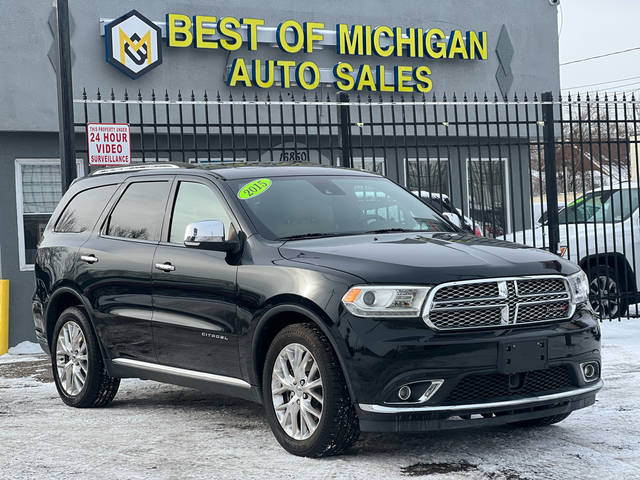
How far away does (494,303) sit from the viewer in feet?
18.4

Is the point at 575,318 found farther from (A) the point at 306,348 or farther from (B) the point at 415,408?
(A) the point at 306,348

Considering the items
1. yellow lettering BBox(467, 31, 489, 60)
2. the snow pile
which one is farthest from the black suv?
yellow lettering BBox(467, 31, 489, 60)

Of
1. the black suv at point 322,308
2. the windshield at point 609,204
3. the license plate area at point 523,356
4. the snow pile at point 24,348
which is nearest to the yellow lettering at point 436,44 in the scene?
the windshield at point 609,204

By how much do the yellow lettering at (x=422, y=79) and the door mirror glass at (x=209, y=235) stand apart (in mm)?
13287

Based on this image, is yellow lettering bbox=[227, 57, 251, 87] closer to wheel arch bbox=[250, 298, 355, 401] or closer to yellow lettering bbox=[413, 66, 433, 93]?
yellow lettering bbox=[413, 66, 433, 93]

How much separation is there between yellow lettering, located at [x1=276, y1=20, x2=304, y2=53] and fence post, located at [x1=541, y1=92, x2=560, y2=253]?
6.35 meters

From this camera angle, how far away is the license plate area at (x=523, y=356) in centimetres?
553

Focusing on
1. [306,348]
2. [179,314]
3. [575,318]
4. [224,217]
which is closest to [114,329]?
[179,314]

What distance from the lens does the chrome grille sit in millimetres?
5512

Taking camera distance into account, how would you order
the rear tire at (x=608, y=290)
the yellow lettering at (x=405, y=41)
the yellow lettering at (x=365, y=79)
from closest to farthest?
the rear tire at (x=608, y=290) < the yellow lettering at (x=365, y=79) < the yellow lettering at (x=405, y=41)

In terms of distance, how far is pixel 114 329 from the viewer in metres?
7.51

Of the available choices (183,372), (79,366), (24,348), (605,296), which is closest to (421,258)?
(183,372)

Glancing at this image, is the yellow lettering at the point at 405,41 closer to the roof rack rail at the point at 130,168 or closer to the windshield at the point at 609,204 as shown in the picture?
the windshield at the point at 609,204

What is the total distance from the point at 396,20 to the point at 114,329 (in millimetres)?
12977
